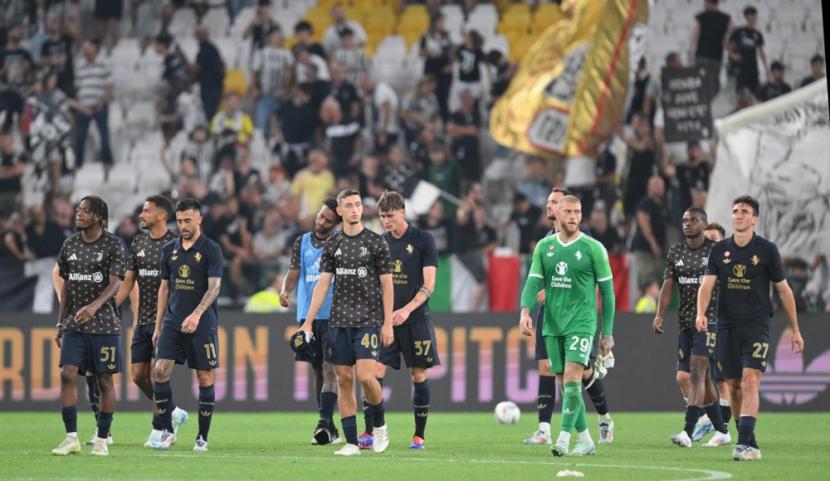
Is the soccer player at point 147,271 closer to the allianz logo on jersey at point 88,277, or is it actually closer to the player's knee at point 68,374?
the allianz logo on jersey at point 88,277

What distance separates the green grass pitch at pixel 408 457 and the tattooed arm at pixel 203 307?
1128 mm


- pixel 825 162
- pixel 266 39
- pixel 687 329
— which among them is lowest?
pixel 687 329

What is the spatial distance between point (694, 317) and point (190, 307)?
5.21 m

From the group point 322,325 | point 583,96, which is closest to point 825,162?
point 583,96

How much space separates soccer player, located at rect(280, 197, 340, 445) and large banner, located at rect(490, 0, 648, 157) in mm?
11341

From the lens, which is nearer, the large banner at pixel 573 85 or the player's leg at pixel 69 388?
the player's leg at pixel 69 388

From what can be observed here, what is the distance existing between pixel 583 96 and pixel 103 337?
1476cm

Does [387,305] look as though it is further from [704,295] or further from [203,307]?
[704,295]

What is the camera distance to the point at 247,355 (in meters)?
20.9

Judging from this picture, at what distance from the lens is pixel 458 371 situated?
2109 centimetres

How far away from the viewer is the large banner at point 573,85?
26.3 m

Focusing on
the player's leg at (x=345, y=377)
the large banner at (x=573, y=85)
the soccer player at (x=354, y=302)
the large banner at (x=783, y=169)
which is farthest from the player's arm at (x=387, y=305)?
the large banner at (x=573, y=85)

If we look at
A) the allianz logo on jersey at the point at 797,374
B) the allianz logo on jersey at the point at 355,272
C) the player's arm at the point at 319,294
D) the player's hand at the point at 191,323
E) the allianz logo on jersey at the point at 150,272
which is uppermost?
the allianz logo on jersey at the point at 355,272

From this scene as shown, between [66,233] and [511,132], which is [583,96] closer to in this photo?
[511,132]
